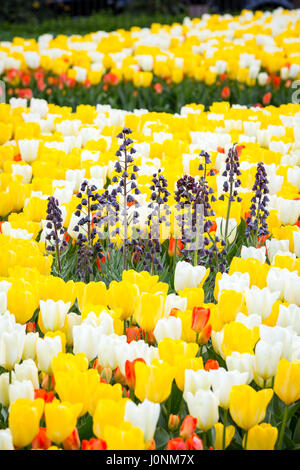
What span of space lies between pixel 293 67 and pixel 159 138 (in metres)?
3.46

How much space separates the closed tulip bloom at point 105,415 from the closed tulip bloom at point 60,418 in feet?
0.20

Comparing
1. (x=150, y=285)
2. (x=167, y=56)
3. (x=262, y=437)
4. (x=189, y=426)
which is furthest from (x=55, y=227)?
(x=167, y=56)

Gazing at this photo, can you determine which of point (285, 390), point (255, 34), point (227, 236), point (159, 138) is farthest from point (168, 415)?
point (255, 34)

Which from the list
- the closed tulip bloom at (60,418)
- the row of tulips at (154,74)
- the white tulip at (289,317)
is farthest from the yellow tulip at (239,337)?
the row of tulips at (154,74)

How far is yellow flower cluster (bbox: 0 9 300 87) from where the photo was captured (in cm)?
793

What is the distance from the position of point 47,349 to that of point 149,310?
0.38m

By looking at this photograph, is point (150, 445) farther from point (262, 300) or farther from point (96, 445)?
point (262, 300)

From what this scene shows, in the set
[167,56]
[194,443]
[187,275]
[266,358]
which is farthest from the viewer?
[167,56]

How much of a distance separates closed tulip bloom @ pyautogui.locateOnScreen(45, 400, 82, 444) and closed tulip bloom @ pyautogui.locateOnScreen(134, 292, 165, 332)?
59 cm

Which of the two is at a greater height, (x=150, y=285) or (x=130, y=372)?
(x=150, y=285)

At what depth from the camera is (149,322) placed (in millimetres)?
2385

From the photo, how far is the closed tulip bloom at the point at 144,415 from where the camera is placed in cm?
A: 179

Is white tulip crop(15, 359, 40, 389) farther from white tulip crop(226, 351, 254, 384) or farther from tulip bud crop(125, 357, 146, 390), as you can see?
white tulip crop(226, 351, 254, 384)
